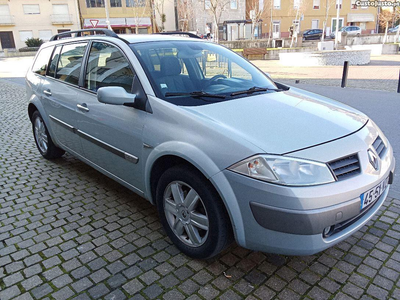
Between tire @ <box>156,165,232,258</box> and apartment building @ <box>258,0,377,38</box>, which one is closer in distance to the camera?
tire @ <box>156,165,232,258</box>

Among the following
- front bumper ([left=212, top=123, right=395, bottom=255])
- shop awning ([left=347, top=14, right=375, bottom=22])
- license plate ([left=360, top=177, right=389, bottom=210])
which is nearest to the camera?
front bumper ([left=212, top=123, right=395, bottom=255])

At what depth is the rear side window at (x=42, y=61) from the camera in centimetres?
481

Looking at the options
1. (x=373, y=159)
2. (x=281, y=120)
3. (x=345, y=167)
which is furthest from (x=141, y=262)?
(x=373, y=159)

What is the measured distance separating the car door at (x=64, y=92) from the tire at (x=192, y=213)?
1.64m

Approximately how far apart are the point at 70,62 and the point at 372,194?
3.55m

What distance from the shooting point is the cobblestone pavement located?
250cm

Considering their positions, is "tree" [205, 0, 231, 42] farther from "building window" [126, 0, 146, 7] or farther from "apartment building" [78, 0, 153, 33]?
"apartment building" [78, 0, 153, 33]

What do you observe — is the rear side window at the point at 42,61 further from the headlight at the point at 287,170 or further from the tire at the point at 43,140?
the headlight at the point at 287,170

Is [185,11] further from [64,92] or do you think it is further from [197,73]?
[197,73]

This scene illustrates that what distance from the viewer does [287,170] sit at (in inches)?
A: 87.6

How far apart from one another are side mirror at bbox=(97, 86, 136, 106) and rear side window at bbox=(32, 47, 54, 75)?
2353 mm

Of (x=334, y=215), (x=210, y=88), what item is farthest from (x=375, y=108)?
(x=334, y=215)

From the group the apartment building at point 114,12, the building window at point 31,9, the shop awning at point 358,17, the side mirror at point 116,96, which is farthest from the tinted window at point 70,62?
the shop awning at point 358,17

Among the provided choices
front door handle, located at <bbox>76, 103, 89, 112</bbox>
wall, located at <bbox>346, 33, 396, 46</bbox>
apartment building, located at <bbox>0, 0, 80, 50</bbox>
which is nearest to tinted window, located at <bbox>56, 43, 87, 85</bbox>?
front door handle, located at <bbox>76, 103, 89, 112</bbox>
